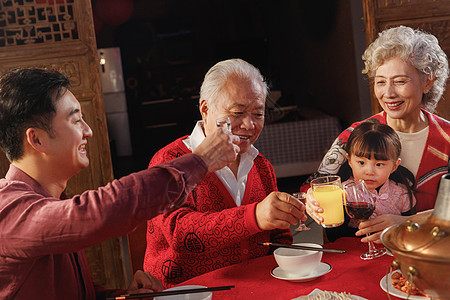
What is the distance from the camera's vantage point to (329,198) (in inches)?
70.2

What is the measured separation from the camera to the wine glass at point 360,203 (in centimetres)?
175

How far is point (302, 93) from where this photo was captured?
380 inches

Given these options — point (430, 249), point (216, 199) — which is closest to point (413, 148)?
point (216, 199)

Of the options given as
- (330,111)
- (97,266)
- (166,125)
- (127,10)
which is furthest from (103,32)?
(97,266)

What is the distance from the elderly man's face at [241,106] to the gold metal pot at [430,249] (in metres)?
1.06

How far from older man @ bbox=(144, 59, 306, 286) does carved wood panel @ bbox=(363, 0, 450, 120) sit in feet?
5.17

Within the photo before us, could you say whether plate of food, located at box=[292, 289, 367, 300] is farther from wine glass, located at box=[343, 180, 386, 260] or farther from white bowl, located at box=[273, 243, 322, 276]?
wine glass, located at box=[343, 180, 386, 260]

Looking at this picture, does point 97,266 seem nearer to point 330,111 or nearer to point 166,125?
point 330,111

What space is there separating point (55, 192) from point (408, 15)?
2805 millimetres

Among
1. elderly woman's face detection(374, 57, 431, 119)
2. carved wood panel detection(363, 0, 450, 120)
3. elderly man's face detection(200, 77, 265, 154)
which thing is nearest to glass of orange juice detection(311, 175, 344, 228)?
elderly man's face detection(200, 77, 265, 154)

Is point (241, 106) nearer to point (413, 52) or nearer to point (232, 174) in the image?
point (232, 174)

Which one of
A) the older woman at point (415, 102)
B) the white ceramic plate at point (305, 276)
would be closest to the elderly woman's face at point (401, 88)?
the older woman at point (415, 102)

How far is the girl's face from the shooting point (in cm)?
225

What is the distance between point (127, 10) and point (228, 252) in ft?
28.7
